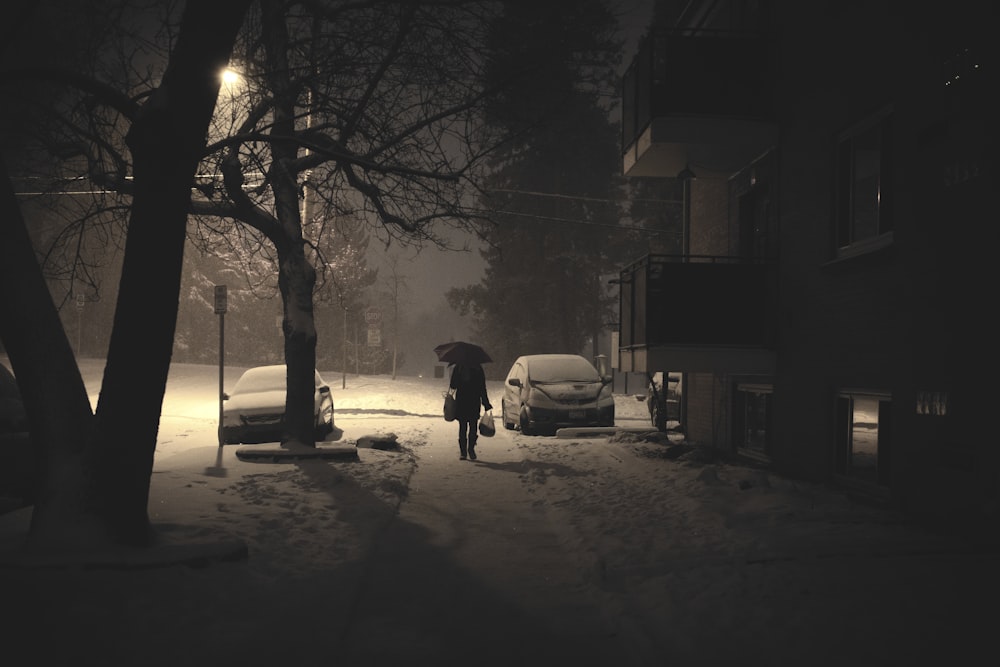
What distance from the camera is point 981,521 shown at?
22.2ft

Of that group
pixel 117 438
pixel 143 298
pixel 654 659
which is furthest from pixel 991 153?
pixel 117 438

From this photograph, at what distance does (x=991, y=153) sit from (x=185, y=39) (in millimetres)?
6822

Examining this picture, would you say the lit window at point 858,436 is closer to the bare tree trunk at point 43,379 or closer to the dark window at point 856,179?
the dark window at point 856,179

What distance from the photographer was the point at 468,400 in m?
14.5

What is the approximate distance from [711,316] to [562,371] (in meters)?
7.63

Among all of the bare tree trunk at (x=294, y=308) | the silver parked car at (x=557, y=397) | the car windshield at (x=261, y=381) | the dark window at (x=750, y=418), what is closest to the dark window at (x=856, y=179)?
the dark window at (x=750, y=418)

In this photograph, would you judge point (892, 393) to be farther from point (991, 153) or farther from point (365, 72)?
point (365, 72)

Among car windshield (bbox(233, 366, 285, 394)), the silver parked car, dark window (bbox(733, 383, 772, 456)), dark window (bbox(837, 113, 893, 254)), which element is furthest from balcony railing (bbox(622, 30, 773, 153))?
car windshield (bbox(233, 366, 285, 394))

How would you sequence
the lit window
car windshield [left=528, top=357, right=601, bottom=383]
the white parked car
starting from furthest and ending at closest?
car windshield [left=528, top=357, right=601, bottom=383] < the white parked car < the lit window

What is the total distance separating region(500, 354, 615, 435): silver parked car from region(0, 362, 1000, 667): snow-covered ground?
25.7ft

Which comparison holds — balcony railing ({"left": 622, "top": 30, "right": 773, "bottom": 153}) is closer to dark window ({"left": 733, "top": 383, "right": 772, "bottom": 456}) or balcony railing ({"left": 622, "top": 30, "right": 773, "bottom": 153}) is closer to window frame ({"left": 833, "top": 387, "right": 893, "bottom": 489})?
dark window ({"left": 733, "top": 383, "right": 772, "bottom": 456})

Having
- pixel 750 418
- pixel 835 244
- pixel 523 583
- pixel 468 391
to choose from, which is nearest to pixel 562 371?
pixel 468 391

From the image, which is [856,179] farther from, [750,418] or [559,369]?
[559,369]

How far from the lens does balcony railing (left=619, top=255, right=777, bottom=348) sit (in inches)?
472
